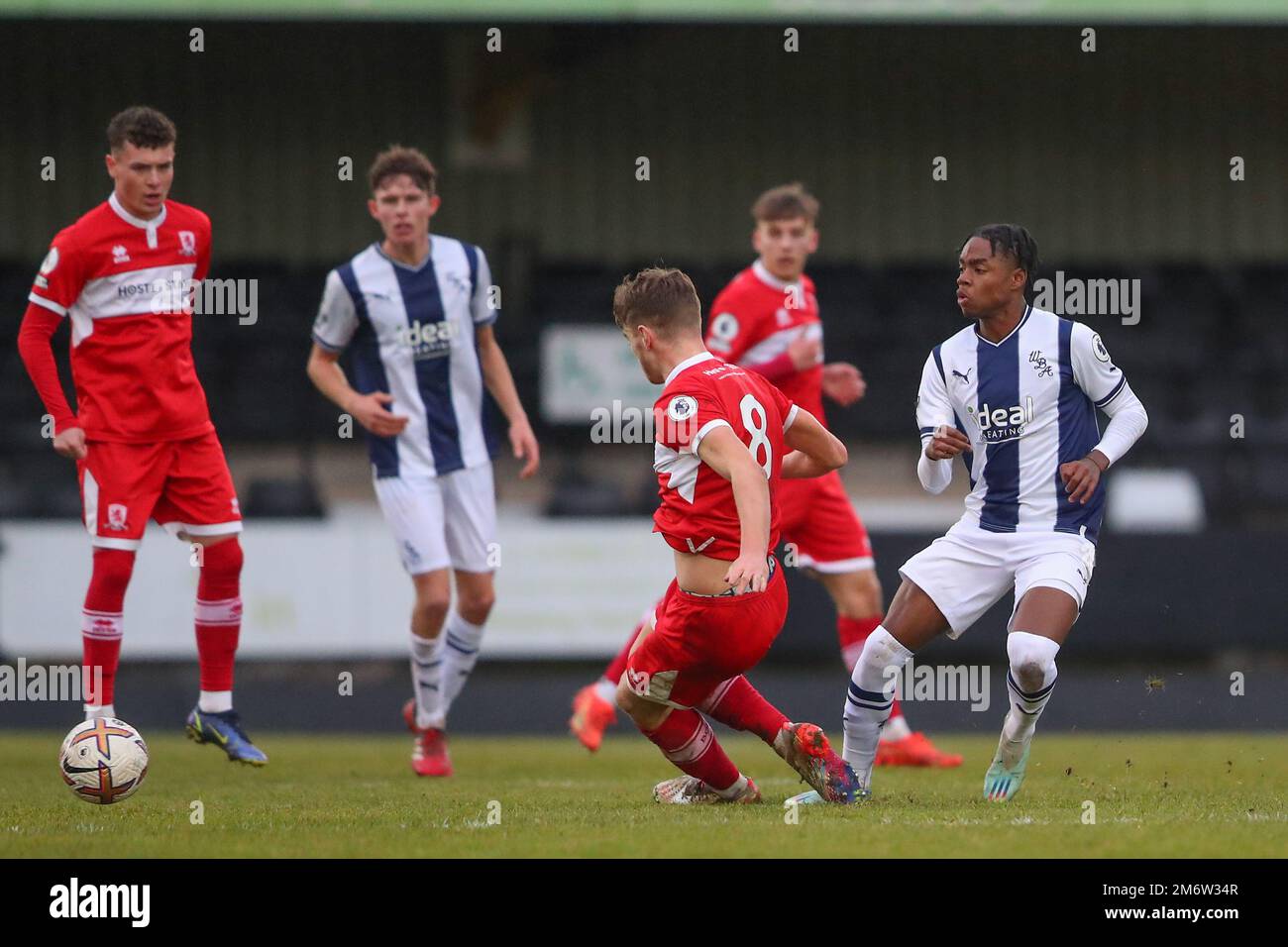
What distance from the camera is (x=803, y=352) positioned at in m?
7.80

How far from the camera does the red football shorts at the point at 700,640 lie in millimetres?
5324

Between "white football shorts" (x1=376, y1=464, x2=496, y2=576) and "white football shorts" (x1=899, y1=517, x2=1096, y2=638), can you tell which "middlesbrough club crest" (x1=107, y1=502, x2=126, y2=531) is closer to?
"white football shorts" (x1=376, y1=464, x2=496, y2=576)

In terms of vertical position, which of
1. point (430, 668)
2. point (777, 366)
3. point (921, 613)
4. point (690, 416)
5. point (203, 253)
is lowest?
point (430, 668)

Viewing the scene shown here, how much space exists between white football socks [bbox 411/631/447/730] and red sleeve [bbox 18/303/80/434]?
70.3 inches

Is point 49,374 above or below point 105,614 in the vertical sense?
above

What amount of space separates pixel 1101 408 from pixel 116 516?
365 cm

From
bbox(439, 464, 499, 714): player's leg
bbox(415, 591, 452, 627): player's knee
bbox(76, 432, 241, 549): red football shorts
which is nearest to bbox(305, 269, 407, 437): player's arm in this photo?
bbox(439, 464, 499, 714): player's leg

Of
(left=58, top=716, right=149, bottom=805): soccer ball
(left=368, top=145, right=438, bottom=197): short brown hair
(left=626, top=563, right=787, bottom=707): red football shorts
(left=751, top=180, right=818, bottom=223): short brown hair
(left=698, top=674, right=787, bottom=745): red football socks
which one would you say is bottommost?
(left=58, top=716, right=149, bottom=805): soccer ball

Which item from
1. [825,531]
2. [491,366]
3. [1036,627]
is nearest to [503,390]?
[491,366]

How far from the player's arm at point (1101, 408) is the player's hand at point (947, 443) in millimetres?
350

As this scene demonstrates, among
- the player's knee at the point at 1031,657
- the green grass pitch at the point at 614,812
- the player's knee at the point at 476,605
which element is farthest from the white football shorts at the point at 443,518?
the player's knee at the point at 1031,657

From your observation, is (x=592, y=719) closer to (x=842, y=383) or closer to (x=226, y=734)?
(x=226, y=734)

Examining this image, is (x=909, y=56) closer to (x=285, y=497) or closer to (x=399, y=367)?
(x=285, y=497)

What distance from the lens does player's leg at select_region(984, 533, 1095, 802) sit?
5.54 m
